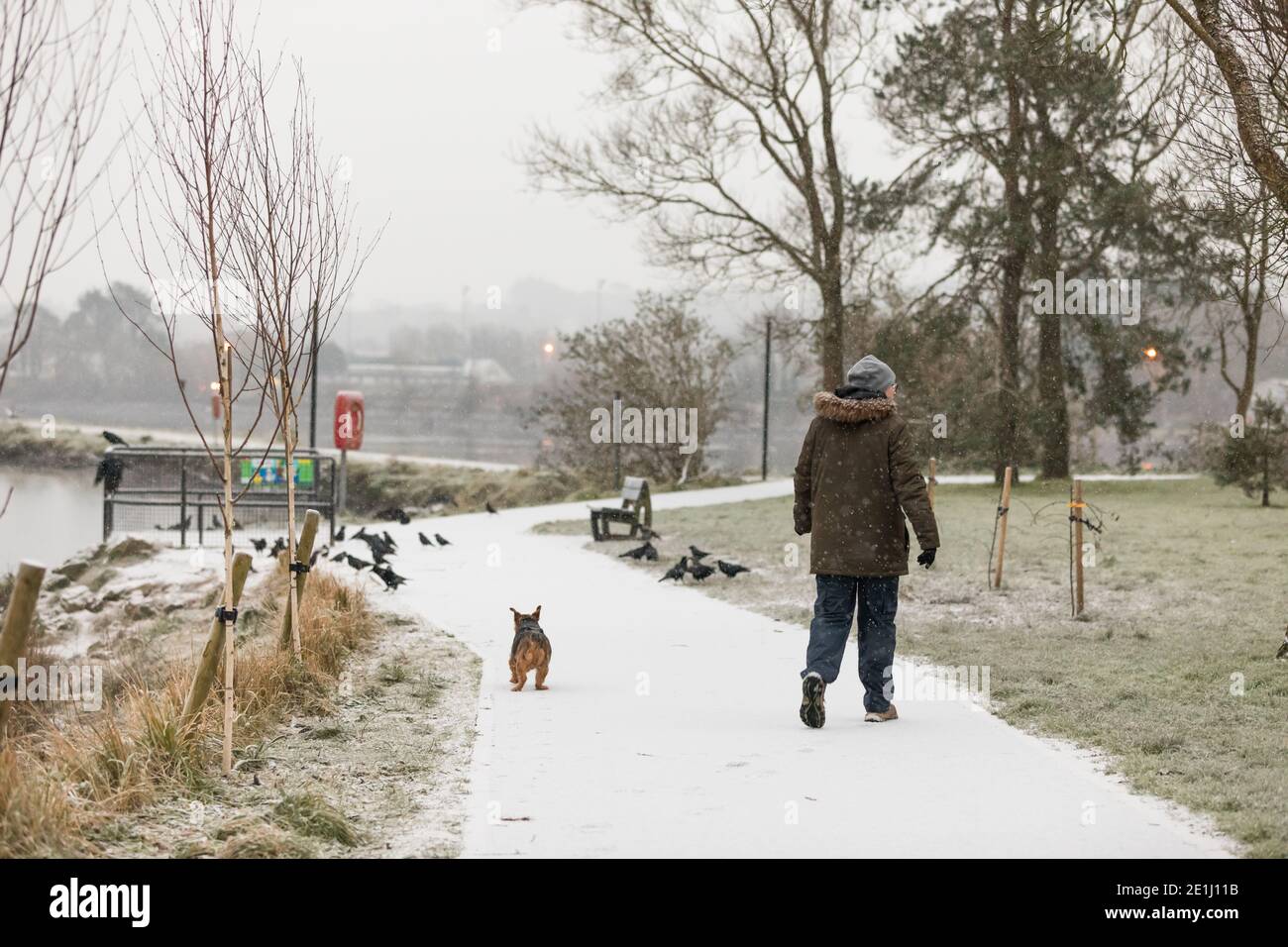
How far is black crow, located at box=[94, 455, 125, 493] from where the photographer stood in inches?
679

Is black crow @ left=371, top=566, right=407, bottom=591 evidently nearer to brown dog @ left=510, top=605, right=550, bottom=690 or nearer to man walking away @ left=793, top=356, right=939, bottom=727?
brown dog @ left=510, top=605, right=550, bottom=690

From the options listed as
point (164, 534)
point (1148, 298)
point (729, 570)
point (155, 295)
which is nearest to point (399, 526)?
point (164, 534)

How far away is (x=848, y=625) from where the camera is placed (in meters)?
7.10

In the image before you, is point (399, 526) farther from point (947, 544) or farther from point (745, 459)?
point (745, 459)

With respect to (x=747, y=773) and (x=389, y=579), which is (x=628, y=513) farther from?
(x=747, y=773)

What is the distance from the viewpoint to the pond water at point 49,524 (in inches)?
851

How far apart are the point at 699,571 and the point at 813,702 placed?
264 inches

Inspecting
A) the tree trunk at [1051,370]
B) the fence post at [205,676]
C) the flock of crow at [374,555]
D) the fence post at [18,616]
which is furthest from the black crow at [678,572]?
the tree trunk at [1051,370]

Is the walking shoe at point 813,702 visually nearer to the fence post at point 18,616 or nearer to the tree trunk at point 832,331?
the fence post at point 18,616

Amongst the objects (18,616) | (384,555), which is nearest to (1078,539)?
(384,555)

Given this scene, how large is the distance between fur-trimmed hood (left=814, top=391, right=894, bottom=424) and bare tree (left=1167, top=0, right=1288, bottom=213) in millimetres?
2868

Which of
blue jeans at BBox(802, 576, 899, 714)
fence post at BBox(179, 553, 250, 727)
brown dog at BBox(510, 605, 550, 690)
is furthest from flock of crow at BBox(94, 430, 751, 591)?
blue jeans at BBox(802, 576, 899, 714)
